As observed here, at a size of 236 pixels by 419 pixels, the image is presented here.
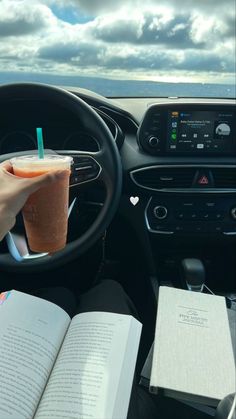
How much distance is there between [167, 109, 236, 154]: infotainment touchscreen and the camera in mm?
1915

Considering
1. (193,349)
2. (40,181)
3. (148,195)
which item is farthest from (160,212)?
(40,181)

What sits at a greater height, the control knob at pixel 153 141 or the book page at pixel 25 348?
the control knob at pixel 153 141

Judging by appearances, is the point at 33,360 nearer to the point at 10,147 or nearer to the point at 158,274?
the point at 10,147

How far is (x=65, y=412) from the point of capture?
95cm

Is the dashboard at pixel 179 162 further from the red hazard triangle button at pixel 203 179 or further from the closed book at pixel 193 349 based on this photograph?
the closed book at pixel 193 349

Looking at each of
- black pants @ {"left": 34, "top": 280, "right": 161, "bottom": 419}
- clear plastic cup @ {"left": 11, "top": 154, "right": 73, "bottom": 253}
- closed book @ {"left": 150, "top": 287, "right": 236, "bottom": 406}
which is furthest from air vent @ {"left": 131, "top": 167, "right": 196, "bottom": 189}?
clear plastic cup @ {"left": 11, "top": 154, "right": 73, "bottom": 253}

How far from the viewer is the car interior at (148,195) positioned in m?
1.77

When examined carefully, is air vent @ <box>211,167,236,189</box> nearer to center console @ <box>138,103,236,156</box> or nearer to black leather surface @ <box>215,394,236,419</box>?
center console @ <box>138,103,236,156</box>

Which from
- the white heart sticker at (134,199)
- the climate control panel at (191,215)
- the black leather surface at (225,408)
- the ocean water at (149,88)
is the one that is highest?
the ocean water at (149,88)

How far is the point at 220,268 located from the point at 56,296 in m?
0.97

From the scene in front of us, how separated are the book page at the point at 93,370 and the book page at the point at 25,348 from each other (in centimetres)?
2

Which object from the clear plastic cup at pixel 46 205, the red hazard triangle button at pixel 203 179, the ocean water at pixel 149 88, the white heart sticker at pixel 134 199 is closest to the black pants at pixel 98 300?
the clear plastic cup at pixel 46 205

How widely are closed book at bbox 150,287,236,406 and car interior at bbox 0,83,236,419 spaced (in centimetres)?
35

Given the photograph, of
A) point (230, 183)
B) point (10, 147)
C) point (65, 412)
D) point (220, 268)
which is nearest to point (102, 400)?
point (65, 412)
